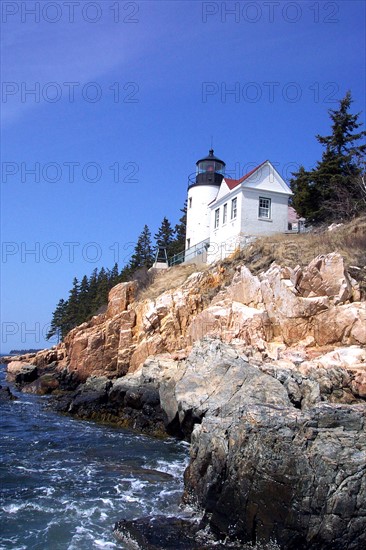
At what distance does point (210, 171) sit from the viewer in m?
36.9

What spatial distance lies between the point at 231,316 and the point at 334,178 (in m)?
14.4

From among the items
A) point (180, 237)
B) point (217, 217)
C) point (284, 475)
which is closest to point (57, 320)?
point (180, 237)

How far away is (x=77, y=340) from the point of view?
28.0 meters

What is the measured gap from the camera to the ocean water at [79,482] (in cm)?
904

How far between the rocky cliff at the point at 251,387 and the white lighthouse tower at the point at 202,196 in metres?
8.02

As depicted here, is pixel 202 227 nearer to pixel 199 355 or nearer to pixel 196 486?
pixel 199 355

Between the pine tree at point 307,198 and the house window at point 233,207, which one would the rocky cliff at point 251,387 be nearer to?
the house window at point 233,207

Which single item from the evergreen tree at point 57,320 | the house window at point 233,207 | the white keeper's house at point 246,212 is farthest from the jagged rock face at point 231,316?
the evergreen tree at point 57,320

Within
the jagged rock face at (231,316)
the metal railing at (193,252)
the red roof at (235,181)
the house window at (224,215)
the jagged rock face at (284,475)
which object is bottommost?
the jagged rock face at (284,475)

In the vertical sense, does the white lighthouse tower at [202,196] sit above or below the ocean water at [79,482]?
above

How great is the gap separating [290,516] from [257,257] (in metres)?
17.8

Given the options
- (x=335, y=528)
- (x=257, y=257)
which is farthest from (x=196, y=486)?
(x=257, y=257)

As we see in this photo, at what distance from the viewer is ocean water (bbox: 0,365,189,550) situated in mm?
9039

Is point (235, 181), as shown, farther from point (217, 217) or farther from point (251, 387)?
point (251, 387)
